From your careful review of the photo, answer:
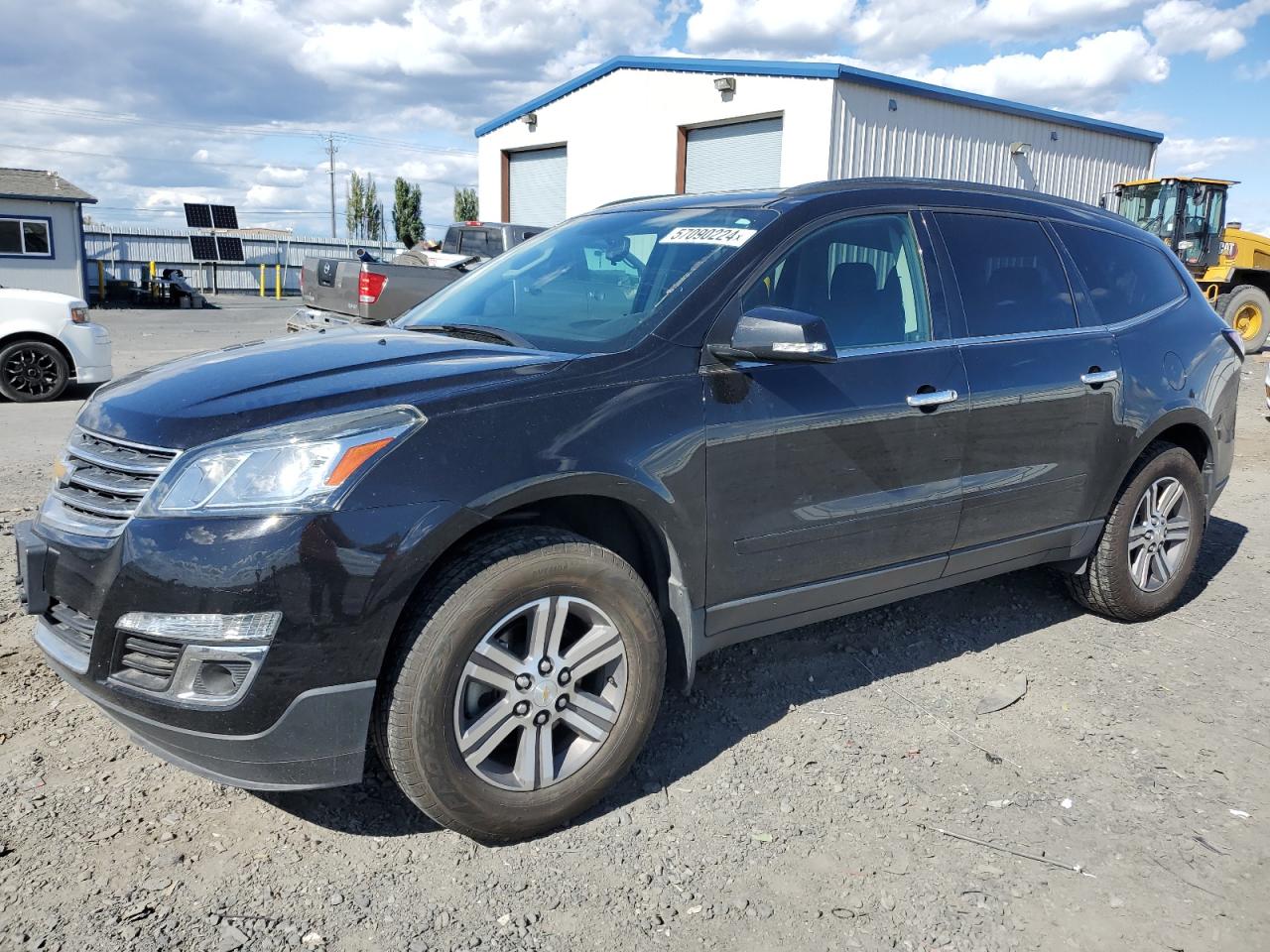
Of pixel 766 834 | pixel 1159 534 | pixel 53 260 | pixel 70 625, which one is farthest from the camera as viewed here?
pixel 53 260

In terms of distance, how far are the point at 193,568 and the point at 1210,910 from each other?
2.71 m

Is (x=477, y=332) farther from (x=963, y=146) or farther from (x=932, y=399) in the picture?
(x=963, y=146)

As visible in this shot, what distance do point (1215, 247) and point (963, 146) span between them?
17.5ft

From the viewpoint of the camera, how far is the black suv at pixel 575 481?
2.50 m

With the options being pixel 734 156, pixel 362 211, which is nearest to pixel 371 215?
pixel 362 211

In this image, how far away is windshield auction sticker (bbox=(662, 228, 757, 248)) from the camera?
3.40 meters

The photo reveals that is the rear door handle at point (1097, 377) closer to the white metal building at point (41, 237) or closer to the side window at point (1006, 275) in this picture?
the side window at point (1006, 275)

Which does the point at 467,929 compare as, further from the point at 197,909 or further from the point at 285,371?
the point at 285,371

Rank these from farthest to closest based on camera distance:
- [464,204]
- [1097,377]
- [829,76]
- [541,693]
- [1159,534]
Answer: [464,204]
[829,76]
[1159,534]
[1097,377]
[541,693]

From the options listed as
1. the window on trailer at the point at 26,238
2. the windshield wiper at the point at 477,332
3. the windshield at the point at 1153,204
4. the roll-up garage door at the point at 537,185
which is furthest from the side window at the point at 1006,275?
the window on trailer at the point at 26,238

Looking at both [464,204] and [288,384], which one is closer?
[288,384]

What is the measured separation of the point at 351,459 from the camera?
2.53 m

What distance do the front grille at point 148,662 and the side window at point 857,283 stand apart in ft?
6.49

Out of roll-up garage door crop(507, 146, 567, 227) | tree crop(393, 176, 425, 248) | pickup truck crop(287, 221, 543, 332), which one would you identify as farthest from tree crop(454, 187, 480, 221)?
pickup truck crop(287, 221, 543, 332)
